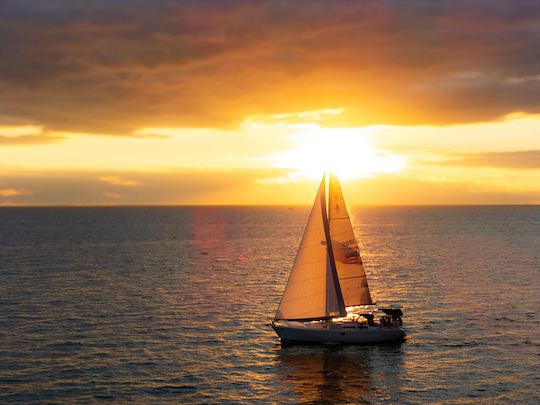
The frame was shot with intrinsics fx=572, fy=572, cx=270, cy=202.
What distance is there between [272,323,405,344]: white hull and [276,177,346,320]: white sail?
54.0 inches

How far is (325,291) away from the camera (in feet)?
192

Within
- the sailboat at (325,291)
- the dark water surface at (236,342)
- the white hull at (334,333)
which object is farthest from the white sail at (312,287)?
the dark water surface at (236,342)

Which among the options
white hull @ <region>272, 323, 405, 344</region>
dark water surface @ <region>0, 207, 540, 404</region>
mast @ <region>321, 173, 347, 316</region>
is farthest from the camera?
mast @ <region>321, 173, 347, 316</region>

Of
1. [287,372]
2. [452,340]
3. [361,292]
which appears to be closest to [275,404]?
[287,372]

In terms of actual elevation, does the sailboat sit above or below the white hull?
above

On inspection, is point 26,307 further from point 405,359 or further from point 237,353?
point 405,359

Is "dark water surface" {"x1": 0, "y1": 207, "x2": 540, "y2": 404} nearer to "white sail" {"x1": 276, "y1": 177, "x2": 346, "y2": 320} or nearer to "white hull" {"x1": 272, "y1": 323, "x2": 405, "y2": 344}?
"white hull" {"x1": 272, "y1": 323, "x2": 405, "y2": 344}

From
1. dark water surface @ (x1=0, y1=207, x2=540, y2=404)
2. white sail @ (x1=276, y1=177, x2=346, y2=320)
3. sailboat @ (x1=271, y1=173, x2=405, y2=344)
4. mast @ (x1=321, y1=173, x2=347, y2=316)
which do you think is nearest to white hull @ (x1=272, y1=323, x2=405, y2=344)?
sailboat @ (x1=271, y1=173, x2=405, y2=344)

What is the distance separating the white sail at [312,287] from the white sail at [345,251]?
1.42 m

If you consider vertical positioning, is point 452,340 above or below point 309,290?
below

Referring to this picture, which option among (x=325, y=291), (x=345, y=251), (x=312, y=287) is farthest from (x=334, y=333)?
(x=345, y=251)

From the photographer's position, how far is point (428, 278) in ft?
343

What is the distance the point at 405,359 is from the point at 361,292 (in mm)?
9185

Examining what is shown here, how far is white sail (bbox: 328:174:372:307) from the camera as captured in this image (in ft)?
190
